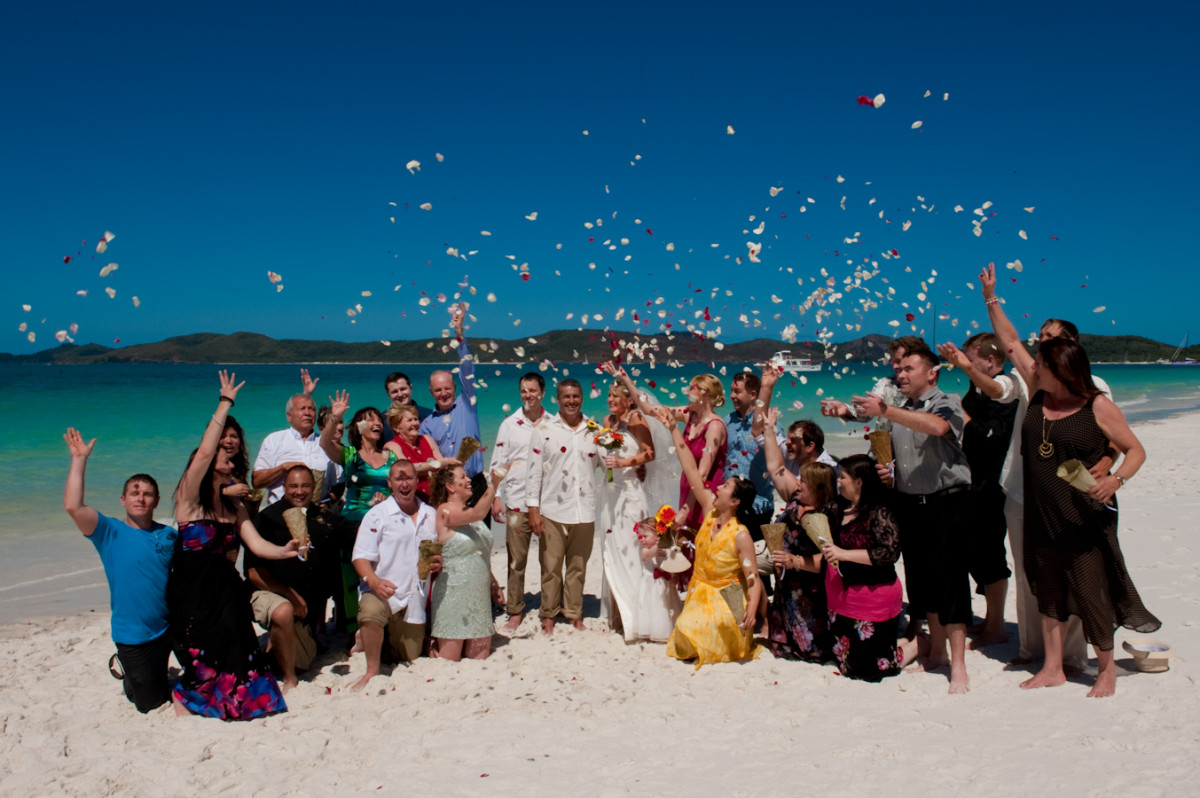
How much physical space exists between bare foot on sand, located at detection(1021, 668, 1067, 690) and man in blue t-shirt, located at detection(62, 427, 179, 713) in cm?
556

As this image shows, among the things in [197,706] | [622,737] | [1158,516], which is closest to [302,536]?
[197,706]

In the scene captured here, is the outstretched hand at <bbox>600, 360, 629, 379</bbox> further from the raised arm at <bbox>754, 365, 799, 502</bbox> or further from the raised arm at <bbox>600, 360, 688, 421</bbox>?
the raised arm at <bbox>754, 365, 799, 502</bbox>

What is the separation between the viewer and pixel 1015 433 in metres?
5.16

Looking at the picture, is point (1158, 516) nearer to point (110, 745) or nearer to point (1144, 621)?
point (1144, 621)

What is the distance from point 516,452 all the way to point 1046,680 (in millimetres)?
4289

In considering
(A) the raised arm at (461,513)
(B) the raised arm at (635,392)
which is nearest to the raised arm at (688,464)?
(B) the raised arm at (635,392)

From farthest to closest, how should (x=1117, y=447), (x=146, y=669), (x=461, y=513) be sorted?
1. (x=461, y=513)
2. (x=146, y=669)
3. (x=1117, y=447)

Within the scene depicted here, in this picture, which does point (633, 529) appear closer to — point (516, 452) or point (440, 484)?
point (516, 452)

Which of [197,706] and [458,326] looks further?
[458,326]

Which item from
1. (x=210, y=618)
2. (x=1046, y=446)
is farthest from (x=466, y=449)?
(x=1046, y=446)

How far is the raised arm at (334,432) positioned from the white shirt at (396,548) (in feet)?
3.63

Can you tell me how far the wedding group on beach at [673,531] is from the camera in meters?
4.84

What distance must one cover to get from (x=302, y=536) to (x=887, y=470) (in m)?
4.19

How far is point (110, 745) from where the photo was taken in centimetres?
462
